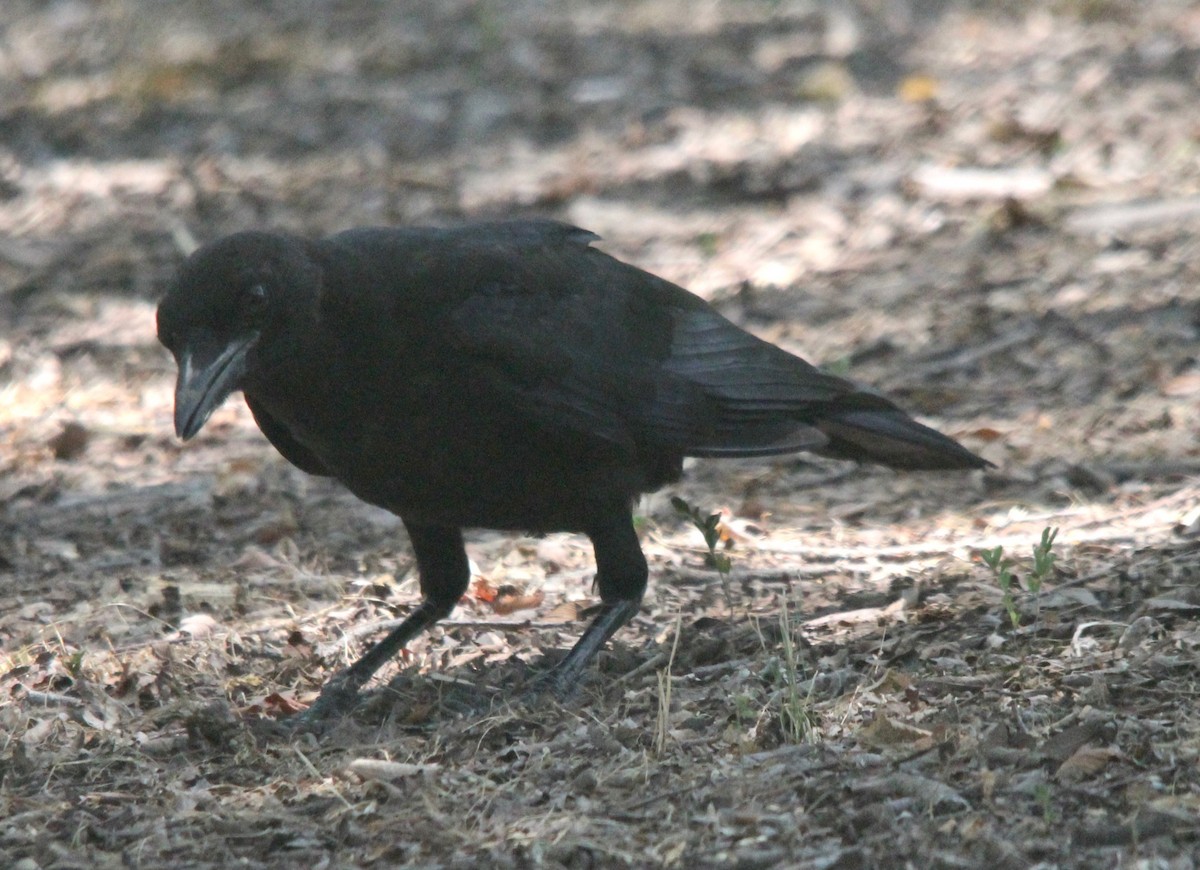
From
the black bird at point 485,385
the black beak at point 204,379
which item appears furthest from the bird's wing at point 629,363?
the black beak at point 204,379

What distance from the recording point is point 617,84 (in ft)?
34.0

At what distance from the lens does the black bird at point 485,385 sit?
4.20 metres

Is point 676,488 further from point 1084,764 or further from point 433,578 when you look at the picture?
point 1084,764

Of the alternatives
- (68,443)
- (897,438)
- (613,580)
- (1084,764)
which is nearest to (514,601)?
(613,580)

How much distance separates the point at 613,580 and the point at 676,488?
1.54 m

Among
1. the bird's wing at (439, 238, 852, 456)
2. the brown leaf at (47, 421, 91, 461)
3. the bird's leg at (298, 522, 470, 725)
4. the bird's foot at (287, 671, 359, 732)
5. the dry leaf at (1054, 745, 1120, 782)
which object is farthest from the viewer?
the brown leaf at (47, 421, 91, 461)

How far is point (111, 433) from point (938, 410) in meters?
3.32

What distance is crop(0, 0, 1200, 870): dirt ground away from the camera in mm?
3584

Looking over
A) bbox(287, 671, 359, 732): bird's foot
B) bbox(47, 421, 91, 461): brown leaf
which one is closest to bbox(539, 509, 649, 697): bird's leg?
bbox(287, 671, 359, 732): bird's foot

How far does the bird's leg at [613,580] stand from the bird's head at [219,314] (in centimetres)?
109

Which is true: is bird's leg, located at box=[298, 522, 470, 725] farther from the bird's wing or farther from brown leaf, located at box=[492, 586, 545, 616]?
the bird's wing

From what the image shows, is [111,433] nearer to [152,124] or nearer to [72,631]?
[72,631]

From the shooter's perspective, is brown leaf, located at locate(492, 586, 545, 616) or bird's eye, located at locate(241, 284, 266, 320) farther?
brown leaf, located at locate(492, 586, 545, 616)

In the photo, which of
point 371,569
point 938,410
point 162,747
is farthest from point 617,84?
point 162,747
